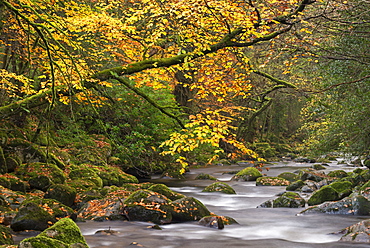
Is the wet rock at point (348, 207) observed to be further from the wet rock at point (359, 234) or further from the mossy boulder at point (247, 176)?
the mossy boulder at point (247, 176)

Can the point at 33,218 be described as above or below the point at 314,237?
above

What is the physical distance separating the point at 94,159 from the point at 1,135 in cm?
476

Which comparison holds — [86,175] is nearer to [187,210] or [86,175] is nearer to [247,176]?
[187,210]

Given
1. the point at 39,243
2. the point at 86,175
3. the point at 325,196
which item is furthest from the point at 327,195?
the point at 39,243

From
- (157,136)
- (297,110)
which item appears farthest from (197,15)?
(297,110)

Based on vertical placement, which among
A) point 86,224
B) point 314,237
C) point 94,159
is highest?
point 94,159

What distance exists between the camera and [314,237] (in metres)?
9.23

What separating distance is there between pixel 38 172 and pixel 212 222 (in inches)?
243

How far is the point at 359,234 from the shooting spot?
26.2 feet

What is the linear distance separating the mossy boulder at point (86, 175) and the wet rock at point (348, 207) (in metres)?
7.25

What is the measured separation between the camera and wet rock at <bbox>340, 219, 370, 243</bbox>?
25.9 ft

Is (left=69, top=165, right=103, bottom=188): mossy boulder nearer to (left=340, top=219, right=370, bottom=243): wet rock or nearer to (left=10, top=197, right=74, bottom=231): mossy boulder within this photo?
(left=10, top=197, right=74, bottom=231): mossy boulder

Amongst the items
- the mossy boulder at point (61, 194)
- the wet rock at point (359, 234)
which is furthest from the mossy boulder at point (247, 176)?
the wet rock at point (359, 234)

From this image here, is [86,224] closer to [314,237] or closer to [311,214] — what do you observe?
[314,237]
